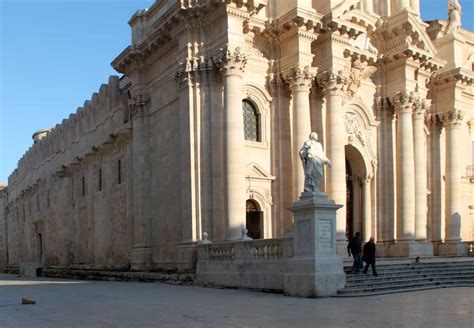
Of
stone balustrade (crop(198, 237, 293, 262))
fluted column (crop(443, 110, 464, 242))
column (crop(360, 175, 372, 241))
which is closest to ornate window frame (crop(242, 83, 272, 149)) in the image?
stone balustrade (crop(198, 237, 293, 262))

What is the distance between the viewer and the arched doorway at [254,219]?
2289 cm

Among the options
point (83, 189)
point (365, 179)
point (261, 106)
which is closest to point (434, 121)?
point (365, 179)

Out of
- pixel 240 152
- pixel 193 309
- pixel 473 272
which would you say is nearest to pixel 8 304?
pixel 193 309

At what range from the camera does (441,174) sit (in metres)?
30.2

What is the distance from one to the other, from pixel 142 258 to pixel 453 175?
16127 millimetres

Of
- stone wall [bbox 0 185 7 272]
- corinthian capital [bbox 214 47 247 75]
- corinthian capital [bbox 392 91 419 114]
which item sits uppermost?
corinthian capital [bbox 214 47 247 75]

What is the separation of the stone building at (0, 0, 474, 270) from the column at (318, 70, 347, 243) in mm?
55

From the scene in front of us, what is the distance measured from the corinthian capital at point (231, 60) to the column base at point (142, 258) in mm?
9045

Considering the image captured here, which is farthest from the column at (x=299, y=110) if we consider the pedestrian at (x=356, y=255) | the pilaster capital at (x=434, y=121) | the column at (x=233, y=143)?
the pilaster capital at (x=434, y=121)

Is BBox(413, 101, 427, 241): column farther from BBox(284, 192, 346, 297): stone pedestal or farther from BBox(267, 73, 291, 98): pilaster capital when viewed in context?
BBox(284, 192, 346, 297): stone pedestal

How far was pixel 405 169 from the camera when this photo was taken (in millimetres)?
26609

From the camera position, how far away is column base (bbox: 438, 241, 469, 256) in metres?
28.9

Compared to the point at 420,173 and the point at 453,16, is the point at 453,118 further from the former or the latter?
the point at 453,16

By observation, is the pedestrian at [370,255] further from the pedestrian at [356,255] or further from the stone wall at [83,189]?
the stone wall at [83,189]
